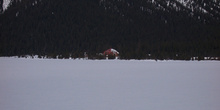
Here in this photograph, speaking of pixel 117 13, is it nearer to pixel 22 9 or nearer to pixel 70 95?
pixel 22 9

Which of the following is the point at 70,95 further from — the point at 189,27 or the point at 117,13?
the point at 117,13

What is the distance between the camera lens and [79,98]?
47.3ft

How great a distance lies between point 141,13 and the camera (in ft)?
499

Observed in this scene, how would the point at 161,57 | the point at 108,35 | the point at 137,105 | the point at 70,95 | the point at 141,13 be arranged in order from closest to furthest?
the point at 137,105 → the point at 70,95 → the point at 161,57 → the point at 108,35 → the point at 141,13

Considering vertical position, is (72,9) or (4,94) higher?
(72,9)

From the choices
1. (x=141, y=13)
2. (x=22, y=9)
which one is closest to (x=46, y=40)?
(x=22, y=9)

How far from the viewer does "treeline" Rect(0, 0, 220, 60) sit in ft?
410

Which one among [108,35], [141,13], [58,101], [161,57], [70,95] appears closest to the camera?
[58,101]

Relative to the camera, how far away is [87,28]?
142 metres

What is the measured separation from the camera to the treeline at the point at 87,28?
125 meters

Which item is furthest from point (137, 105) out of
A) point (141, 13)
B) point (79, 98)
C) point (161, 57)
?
point (141, 13)

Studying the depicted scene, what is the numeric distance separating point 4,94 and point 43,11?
145 metres

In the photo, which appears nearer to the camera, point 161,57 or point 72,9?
point 161,57

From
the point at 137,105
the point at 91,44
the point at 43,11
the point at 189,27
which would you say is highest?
the point at 43,11
